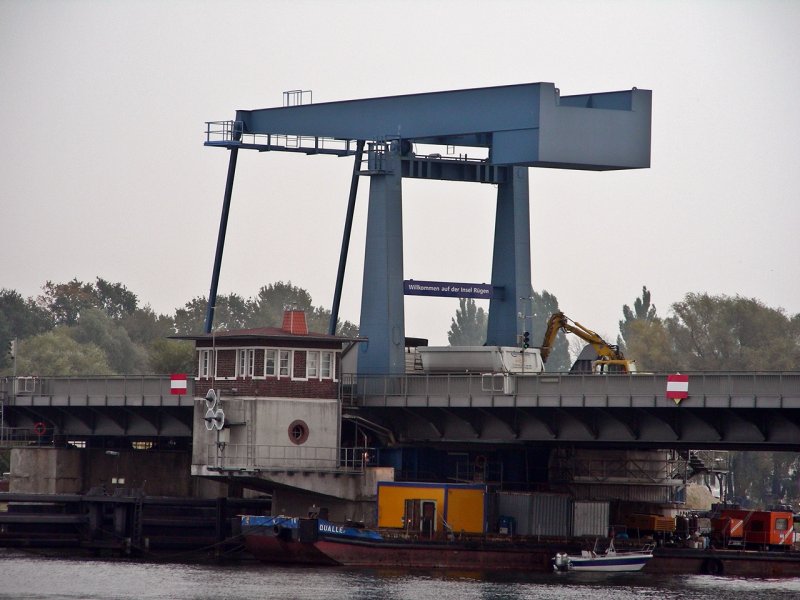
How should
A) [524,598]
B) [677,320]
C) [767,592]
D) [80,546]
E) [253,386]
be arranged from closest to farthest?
[524,598]
[767,592]
[253,386]
[80,546]
[677,320]

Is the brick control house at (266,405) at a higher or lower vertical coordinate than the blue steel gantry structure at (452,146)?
lower

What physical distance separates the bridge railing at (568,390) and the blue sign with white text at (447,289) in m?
5.41

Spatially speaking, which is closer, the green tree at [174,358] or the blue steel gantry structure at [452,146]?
the blue steel gantry structure at [452,146]

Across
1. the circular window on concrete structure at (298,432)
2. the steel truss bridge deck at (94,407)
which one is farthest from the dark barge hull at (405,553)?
the steel truss bridge deck at (94,407)

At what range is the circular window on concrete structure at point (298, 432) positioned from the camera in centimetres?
9719

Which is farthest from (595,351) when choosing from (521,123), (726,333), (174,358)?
(174,358)

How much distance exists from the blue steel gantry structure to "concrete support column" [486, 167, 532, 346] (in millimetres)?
60

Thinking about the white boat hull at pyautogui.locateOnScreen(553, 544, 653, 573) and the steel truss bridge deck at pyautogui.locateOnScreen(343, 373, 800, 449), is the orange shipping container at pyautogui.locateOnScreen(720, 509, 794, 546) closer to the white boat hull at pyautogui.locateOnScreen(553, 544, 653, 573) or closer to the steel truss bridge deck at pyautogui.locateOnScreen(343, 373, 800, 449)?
the white boat hull at pyautogui.locateOnScreen(553, 544, 653, 573)

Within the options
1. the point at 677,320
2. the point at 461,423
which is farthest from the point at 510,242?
the point at 677,320

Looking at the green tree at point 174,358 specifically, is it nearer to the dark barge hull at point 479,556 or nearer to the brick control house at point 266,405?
the brick control house at point 266,405

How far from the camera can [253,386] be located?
96.3 metres

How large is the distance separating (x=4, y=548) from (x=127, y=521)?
7274 mm

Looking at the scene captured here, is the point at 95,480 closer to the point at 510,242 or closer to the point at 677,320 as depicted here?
the point at 510,242

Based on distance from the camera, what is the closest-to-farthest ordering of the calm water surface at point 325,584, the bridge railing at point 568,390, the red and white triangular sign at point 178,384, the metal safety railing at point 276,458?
1. the calm water surface at point 325,584
2. the bridge railing at point 568,390
3. the metal safety railing at point 276,458
4. the red and white triangular sign at point 178,384
